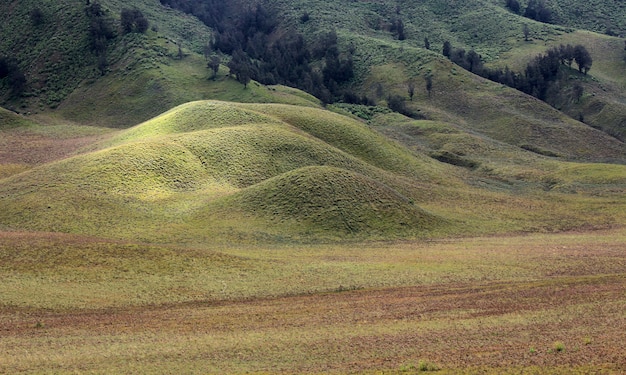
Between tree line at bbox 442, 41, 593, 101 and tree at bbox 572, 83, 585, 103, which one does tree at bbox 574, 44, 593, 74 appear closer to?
tree line at bbox 442, 41, 593, 101

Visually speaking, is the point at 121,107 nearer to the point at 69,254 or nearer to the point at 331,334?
the point at 69,254

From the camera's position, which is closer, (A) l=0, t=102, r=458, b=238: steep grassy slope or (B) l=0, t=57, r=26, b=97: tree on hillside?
(A) l=0, t=102, r=458, b=238: steep grassy slope

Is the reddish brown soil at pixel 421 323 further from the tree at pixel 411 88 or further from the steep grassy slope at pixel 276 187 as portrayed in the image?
the tree at pixel 411 88

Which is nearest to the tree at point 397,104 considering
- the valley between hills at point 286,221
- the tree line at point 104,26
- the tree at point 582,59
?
the valley between hills at point 286,221

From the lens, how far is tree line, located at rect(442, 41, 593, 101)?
180750 mm

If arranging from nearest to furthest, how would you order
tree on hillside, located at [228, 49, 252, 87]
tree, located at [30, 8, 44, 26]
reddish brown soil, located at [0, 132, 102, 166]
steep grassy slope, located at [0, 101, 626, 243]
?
steep grassy slope, located at [0, 101, 626, 243] → reddish brown soil, located at [0, 132, 102, 166] → tree on hillside, located at [228, 49, 252, 87] → tree, located at [30, 8, 44, 26]

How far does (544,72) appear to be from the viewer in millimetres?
183125

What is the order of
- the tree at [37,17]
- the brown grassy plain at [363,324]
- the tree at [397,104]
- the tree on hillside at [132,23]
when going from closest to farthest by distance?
1. the brown grassy plain at [363,324]
2. the tree at [397,104]
3. the tree on hillside at [132,23]
4. the tree at [37,17]

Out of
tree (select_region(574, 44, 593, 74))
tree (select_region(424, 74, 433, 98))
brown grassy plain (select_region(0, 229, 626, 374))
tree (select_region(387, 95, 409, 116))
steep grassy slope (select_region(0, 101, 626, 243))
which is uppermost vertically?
brown grassy plain (select_region(0, 229, 626, 374))

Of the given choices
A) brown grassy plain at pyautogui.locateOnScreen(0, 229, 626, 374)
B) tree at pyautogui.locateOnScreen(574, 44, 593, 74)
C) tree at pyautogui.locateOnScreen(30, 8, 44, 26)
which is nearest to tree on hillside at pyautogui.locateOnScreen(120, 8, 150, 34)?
tree at pyautogui.locateOnScreen(30, 8, 44, 26)

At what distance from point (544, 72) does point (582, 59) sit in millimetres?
10766

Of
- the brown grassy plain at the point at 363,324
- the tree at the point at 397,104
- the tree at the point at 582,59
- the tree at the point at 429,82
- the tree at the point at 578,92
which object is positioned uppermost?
the brown grassy plain at the point at 363,324

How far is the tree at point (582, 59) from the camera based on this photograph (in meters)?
182

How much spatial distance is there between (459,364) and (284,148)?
68911mm
